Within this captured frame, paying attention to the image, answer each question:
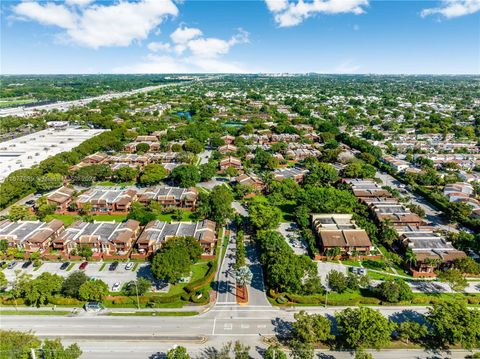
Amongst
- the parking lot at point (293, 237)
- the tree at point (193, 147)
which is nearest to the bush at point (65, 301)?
the parking lot at point (293, 237)

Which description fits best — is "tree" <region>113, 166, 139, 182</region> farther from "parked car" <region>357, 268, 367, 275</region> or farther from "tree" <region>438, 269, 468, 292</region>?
"tree" <region>438, 269, 468, 292</region>

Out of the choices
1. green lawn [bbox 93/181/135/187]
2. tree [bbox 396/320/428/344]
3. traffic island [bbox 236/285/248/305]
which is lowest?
traffic island [bbox 236/285/248/305]

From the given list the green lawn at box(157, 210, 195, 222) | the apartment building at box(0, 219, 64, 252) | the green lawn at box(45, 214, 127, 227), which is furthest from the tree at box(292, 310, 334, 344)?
the apartment building at box(0, 219, 64, 252)

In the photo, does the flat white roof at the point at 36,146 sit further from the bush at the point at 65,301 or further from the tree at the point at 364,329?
the tree at the point at 364,329

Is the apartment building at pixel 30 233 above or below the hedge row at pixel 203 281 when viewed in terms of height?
above

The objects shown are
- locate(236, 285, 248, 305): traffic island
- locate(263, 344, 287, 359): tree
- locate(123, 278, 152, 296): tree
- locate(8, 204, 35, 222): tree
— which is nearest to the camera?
locate(263, 344, 287, 359): tree
